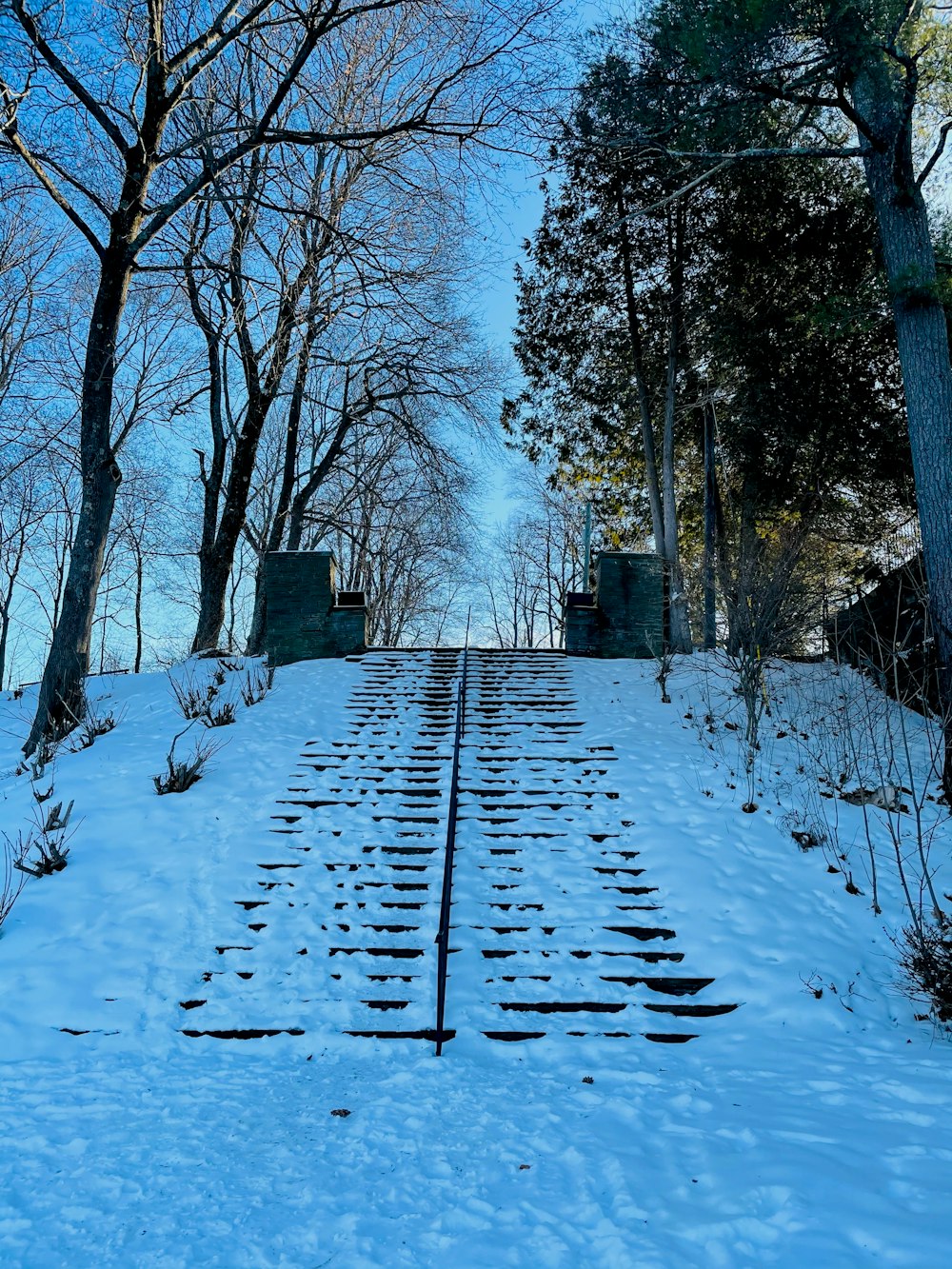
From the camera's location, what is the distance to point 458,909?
553 centimetres

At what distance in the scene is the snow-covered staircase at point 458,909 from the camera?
14.8 ft

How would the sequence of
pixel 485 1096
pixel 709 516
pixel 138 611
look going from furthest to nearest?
pixel 138 611, pixel 709 516, pixel 485 1096

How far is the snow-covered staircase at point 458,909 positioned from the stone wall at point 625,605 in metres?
3.93

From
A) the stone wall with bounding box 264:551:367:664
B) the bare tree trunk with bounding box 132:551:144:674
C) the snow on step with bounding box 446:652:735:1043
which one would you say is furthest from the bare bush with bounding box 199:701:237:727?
the bare tree trunk with bounding box 132:551:144:674

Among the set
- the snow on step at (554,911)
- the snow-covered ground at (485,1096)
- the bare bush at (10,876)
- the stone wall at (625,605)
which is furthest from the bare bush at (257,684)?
the stone wall at (625,605)

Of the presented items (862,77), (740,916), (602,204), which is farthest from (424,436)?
(740,916)

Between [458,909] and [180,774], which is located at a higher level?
[180,774]

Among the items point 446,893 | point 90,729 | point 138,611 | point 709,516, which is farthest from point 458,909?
point 138,611

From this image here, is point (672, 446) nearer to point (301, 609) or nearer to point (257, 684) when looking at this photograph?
point (301, 609)

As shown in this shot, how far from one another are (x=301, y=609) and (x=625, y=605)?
17.0 ft

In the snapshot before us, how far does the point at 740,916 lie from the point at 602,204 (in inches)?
598

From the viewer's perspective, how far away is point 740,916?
5.36 meters

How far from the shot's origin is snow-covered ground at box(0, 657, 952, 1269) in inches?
103

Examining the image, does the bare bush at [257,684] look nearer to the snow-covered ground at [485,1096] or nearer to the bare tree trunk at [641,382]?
the snow-covered ground at [485,1096]
